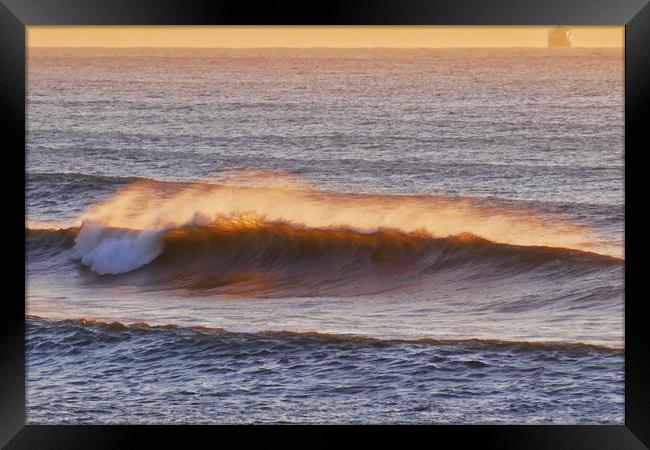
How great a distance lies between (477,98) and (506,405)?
15.2 m

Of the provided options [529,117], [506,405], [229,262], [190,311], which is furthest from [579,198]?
[506,405]

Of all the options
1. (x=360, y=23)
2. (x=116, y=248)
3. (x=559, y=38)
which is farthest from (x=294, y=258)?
→ (x=559, y=38)

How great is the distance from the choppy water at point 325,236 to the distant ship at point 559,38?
→ 1.55ft

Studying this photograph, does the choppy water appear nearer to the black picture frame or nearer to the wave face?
the wave face

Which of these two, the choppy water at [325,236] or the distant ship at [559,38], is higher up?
the distant ship at [559,38]

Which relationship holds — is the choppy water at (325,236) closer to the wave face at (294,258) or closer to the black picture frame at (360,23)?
the wave face at (294,258)

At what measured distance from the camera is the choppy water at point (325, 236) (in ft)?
25.4

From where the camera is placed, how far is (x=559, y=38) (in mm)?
23031

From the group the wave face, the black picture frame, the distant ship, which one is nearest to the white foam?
the wave face

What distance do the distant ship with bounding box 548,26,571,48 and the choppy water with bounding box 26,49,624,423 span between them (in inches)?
18.6

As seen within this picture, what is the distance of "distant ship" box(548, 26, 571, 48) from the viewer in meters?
23.2

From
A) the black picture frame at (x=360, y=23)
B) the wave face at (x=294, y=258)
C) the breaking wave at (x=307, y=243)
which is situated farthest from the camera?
the breaking wave at (x=307, y=243)

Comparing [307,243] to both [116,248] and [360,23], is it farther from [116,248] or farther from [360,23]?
[360,23]

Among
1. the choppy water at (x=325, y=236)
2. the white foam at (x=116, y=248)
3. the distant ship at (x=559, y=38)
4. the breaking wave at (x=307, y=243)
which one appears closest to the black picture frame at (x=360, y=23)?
the choppy water at (x=325, y=236)
